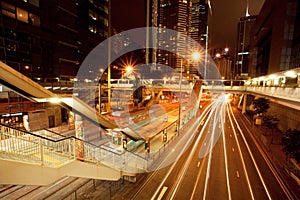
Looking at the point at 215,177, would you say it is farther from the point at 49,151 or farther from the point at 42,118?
the point at 42,118

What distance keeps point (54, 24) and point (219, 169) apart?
30837mm

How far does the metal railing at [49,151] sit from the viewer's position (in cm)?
534

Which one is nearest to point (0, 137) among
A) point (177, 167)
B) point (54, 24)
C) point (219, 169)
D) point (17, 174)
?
point (17, 174)

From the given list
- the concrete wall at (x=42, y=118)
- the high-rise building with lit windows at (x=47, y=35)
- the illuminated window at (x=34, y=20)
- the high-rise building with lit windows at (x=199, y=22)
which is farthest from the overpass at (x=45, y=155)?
the high-rise building with lit windows at (x=199, y=22)

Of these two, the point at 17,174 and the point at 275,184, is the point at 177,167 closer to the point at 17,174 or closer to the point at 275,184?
the point at 275,184

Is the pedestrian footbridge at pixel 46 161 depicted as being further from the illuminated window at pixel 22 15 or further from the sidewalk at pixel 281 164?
the illuminated window at pixel 22 15

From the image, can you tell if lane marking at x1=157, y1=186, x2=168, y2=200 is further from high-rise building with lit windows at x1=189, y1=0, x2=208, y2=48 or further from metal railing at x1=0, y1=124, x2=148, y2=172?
high-rise building with lit windows at x1=189, y1=0, x2=208, y2=48

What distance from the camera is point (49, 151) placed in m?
6.43

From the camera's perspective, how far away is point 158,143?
17.4 meters

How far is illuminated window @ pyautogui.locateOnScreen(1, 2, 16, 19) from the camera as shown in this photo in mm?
17955

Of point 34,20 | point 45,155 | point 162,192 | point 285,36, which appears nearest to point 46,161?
point 45,155

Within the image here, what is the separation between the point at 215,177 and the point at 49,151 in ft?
35.2

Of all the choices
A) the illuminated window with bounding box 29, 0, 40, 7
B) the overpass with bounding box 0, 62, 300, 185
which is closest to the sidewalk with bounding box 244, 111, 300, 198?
the overpass with bounding box 0, 62, 300, 185

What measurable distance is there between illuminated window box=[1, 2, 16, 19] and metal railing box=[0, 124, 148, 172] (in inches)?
755
